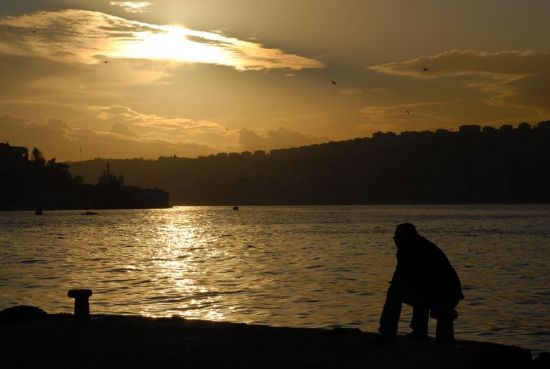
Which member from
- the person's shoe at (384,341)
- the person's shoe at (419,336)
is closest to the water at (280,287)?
the person's shoe at (419,336)

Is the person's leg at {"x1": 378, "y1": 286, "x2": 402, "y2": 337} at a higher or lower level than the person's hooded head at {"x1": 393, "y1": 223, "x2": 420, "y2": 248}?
lower

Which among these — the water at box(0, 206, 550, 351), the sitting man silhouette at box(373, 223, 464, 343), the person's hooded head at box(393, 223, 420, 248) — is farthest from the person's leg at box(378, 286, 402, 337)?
the water at box(0, 206, 550, 351)

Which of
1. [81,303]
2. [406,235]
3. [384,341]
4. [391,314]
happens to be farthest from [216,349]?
[81,303]

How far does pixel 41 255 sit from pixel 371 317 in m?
46.3

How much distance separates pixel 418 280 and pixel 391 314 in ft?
2.49

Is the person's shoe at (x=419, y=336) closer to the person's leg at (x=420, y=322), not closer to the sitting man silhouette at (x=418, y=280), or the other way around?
the person's leg at (x=420, y=322)

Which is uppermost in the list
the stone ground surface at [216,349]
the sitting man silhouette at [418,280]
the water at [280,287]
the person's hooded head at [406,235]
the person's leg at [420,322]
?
the person's hooded head at [406,235]

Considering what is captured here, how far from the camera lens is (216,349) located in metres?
13.7

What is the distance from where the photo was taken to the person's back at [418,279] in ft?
43.5

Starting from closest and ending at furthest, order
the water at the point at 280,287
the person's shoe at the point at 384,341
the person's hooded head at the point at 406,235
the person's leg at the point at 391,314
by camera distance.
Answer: the person's hooded head at the point at 406,235 < the person's leg at the point at 391,314 < the person's shoe at the point at 384,341 < the water at the point at 280,287

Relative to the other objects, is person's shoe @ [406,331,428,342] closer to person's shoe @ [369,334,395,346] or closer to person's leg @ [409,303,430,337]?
person's leg @ [409,303,430,337]

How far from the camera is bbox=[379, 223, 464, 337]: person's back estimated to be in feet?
43.5

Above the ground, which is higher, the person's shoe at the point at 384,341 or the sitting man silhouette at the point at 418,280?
the sitting man silhouette at the point at 418,280

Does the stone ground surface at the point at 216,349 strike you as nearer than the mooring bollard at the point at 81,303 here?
Yes
